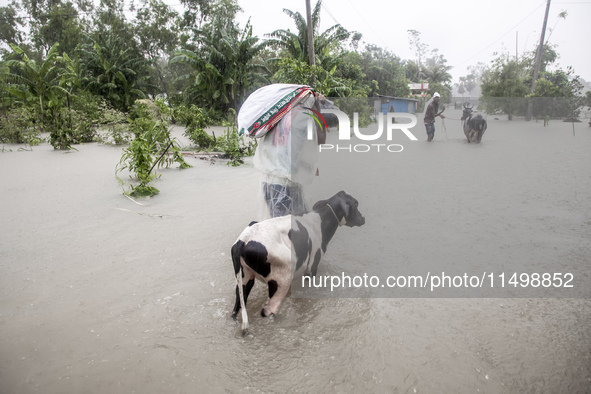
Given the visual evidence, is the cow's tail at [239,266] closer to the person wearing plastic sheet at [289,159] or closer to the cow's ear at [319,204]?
the person wearing plastic sheet at [289,159]

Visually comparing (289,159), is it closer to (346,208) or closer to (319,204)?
(319,204)

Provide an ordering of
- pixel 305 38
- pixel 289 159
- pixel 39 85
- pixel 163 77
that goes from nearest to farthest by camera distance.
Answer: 1. pixel 289 159
2. pixel 39 85
3. pixel 305 38
4. pixel 163 77

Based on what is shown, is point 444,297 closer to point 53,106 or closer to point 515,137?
point 515,137

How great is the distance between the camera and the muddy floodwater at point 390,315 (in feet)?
7.00

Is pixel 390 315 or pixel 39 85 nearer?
pixel 390 315

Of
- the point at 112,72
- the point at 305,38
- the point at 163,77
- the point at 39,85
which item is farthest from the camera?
the point at 163,77

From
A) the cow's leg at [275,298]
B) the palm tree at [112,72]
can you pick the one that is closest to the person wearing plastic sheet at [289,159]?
the cow's leg at [275,298]

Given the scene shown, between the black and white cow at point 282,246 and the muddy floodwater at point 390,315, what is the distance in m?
0.13

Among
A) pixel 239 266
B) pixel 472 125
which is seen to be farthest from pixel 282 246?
pixel 472 125

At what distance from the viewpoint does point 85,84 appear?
67.5 ft

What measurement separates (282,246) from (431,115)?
1.49 meters

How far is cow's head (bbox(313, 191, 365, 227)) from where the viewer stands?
2.91 m

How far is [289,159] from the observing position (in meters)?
2.80

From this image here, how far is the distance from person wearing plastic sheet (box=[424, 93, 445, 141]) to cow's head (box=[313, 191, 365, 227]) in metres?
0.76
